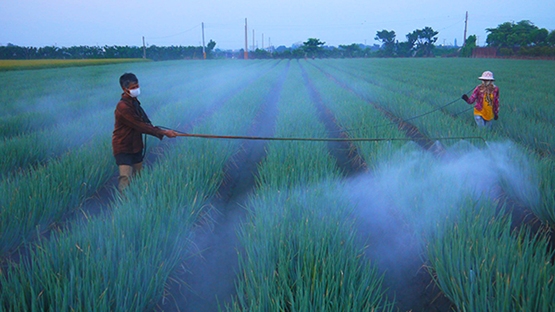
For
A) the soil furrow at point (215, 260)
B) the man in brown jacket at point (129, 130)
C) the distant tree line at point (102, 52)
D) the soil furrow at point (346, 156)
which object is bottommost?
the soil furrow at point (215, 260)

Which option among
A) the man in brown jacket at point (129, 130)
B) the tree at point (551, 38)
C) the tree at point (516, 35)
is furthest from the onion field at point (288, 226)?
the tree at point (516, 35)

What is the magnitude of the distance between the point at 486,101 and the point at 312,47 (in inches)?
2219

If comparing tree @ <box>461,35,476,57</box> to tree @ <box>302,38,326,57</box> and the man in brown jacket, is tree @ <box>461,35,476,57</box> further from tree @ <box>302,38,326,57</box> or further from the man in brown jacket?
the man in brown jacket

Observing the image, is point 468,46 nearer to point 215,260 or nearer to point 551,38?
point 551,38

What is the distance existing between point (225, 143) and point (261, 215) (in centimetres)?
246

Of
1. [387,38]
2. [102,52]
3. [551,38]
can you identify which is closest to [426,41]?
[387,38]

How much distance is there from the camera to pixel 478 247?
203 cm

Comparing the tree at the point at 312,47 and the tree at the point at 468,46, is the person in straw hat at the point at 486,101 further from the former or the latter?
the tree at the point at 312,47

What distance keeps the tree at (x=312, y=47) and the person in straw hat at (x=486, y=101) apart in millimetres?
52105

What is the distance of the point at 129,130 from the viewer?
357cm

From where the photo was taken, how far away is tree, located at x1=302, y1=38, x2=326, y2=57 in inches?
2270

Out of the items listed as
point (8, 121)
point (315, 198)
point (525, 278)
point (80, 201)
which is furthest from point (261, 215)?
point (8, 121)

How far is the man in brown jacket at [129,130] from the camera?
134 inches

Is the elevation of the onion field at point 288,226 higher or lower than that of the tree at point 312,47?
lower
